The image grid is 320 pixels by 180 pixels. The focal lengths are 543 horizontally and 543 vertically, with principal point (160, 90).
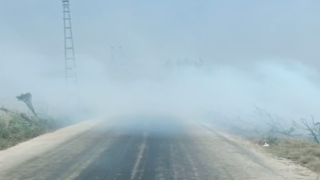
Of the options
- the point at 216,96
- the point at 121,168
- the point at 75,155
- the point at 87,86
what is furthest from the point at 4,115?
the point at 87,86

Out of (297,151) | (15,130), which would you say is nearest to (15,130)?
(15,130)

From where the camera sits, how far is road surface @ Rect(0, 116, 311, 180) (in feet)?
43.8

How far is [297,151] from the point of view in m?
20.1

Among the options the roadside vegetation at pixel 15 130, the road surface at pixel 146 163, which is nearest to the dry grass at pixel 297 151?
the road surface at pixel 146 163

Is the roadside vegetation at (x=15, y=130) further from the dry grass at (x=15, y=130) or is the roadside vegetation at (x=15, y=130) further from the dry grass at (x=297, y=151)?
the dry grass at (x=297, y=151)

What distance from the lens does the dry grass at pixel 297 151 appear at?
1712 centimetres

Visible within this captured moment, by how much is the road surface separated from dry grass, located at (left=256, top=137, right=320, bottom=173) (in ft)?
2.96

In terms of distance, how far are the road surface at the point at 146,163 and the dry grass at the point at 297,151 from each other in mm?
902

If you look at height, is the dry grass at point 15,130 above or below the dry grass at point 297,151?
above

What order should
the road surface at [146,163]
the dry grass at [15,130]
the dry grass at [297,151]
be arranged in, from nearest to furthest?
the road surface at [146,163], the dry grass at [297,151], the dry grass at [15,130]

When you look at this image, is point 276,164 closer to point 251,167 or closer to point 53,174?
point 251,167

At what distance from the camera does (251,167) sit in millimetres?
15648

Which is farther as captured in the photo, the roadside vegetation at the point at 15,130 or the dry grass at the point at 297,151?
the roadside vegetation at the point at 15,130

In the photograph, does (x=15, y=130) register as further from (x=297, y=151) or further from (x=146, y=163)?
(x=297, y=151)
